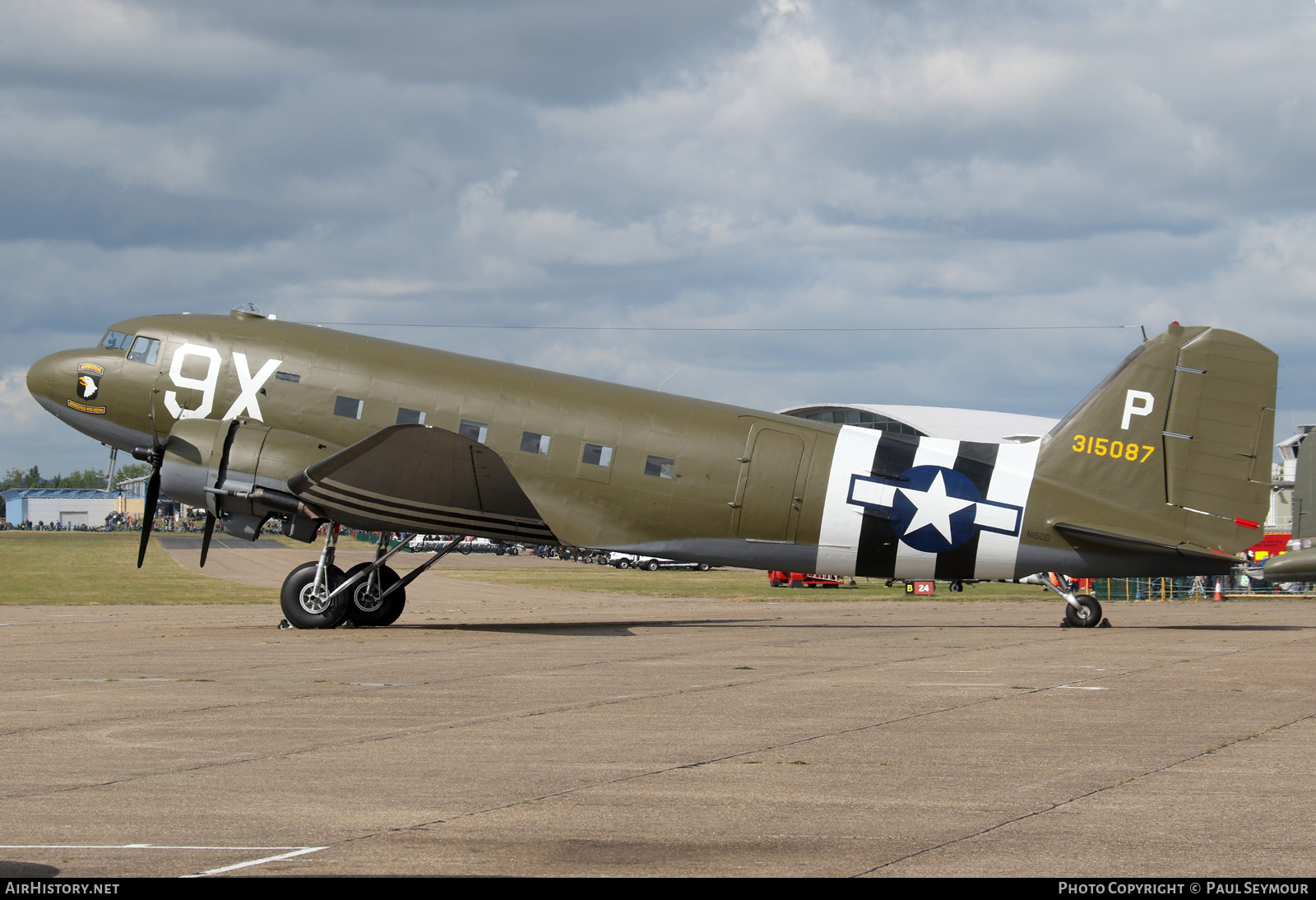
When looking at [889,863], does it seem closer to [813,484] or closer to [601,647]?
[601,647]

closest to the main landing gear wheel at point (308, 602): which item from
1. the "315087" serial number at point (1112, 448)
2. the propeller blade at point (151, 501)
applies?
the propeller blade at point (151, 501)

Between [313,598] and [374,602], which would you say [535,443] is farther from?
[313,598]

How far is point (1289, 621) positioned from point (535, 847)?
1090 inches

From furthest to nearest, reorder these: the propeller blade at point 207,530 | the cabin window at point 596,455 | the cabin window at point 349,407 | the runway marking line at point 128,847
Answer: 1. the cabin window at point 596,455
2. the cabin window at point 349,407
3. the propeller blade at point 207,530
4. the runway marking line at point 128,847

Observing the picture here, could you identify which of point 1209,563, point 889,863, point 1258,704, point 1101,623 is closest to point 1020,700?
point 1258,704

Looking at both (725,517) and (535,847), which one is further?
(725,517)

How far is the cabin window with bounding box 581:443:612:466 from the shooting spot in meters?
23.0

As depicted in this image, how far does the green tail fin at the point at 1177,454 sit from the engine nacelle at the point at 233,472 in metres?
14.8

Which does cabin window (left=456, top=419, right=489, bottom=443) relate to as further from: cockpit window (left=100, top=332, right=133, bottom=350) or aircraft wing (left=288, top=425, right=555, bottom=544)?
cockpit window (left=100, top=332, right=133, bottom=350)

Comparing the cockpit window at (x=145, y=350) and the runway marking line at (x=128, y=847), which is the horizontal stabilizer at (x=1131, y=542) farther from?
the runway marking line at (x=128, y=847)

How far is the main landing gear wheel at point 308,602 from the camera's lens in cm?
2267

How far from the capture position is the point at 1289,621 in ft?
94.4

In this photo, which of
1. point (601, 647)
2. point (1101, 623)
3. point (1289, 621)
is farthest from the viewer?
point (1289, 621)

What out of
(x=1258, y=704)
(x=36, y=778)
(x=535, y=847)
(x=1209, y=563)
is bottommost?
(x=36, y=778)
